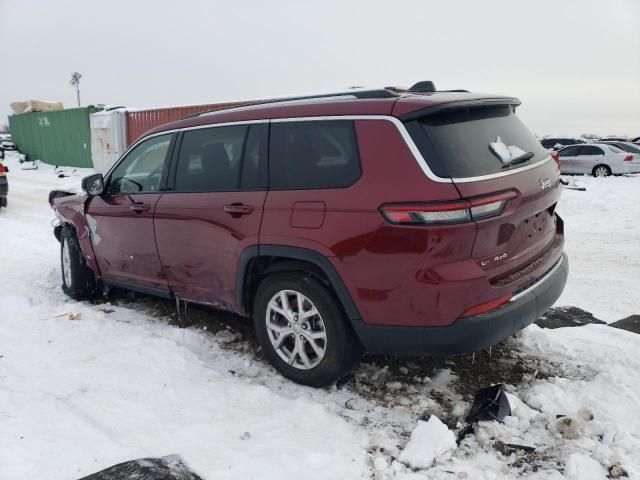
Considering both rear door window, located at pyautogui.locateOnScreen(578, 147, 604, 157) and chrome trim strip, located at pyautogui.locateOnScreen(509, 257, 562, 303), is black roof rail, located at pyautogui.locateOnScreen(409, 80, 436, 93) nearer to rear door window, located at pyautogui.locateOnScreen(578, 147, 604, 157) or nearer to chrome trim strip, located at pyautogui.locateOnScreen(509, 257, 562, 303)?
chrome trim strip, located at pyautogui.locateOnScreen(509, 257, 562, 303)

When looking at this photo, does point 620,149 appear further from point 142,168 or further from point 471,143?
point 142,168

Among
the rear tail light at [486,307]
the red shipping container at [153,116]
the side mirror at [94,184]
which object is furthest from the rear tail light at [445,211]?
the red shipping container at [153,116]

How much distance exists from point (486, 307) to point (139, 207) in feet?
9.66

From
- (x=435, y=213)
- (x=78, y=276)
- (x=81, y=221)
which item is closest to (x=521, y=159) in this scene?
(x=435, y=213)

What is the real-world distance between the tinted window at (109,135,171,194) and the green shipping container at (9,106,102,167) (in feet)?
64.5

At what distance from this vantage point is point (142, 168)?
458cm

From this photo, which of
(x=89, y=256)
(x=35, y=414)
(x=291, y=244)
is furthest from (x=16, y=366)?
(x=291, y=244)

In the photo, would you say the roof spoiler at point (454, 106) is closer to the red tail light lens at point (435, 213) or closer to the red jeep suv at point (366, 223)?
the red jeep suv at point (366, 223)

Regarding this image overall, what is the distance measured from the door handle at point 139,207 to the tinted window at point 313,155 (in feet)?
4.61

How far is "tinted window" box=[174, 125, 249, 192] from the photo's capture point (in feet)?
12.2

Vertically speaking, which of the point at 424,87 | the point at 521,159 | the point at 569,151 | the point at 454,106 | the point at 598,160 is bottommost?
the point at 598,160

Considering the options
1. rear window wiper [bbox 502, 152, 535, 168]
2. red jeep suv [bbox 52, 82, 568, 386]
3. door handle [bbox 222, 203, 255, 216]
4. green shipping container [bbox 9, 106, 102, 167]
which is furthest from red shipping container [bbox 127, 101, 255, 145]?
rear window wiper [bbox 502, 152, 535, 168]

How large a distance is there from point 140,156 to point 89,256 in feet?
4.11

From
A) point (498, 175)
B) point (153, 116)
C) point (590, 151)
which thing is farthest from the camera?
point (590, 151)
